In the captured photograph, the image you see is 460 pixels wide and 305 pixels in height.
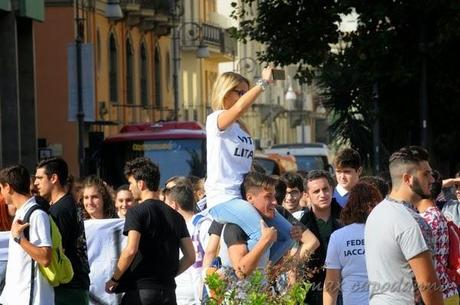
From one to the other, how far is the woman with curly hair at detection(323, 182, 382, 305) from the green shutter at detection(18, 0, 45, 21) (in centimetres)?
2537

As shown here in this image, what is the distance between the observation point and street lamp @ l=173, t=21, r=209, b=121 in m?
58.5

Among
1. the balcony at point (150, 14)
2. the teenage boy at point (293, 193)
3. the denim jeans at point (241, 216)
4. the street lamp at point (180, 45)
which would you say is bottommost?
the teenage boy at point (293, 193)

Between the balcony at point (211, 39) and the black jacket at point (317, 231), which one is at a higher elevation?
the balcony at point (211, 39)

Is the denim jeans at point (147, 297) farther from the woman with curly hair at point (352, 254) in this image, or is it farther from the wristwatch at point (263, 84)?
the wristwatch at point (263, 84)

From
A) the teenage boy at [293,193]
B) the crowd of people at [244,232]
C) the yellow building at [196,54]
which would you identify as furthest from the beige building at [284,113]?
the crowd of people at [244,232]

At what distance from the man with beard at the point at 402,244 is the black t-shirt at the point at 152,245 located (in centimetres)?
252

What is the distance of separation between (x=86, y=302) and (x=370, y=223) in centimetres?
309

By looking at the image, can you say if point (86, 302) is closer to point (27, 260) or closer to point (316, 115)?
point (27, 260)

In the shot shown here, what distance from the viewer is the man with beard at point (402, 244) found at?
8852mm

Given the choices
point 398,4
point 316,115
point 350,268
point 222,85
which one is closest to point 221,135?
point 222,85

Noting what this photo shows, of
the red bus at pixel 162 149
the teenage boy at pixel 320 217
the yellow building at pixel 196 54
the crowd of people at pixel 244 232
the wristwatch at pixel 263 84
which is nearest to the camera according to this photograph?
the crowd of people at pixel 244 232

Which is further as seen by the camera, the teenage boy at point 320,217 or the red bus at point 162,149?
the red bus at point 162,149

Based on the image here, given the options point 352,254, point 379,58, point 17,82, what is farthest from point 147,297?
point 17,82

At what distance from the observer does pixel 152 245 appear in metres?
11.3
